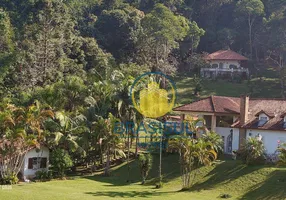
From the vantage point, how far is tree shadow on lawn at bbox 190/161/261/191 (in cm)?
2672

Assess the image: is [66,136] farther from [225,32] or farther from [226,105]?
[225,32]

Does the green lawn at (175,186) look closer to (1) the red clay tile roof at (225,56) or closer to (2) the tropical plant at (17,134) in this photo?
(2) the tropical plant at (17,134)

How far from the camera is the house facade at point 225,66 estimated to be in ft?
208

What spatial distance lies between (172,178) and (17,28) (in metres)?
31.2

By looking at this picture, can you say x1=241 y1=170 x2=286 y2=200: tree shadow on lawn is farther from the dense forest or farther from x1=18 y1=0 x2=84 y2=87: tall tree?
x1=18 y1=0 x2=84 y2=87: tall tree

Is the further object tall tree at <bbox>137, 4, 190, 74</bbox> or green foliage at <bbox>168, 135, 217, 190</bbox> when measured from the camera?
tall tree at <bbox>137, 4, 190, 74</bbox>

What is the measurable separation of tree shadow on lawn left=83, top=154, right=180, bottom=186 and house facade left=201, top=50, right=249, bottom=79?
105ft

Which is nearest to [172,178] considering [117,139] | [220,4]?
[117,139]

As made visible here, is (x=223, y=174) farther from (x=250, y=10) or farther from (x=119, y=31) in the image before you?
(x=250, y=10)

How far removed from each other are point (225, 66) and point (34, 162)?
4137 centimetres

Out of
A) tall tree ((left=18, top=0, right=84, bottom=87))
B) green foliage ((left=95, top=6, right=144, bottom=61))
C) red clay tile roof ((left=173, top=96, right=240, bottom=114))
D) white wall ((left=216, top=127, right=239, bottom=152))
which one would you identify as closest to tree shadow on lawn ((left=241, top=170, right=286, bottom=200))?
white wall ((left=216, top=127, right=239, bottom=152))

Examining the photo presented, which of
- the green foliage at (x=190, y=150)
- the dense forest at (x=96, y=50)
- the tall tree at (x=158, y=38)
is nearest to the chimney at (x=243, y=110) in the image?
the green foliage at (x=190, y=150)

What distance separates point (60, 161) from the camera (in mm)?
30109

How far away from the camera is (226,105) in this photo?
116ft
